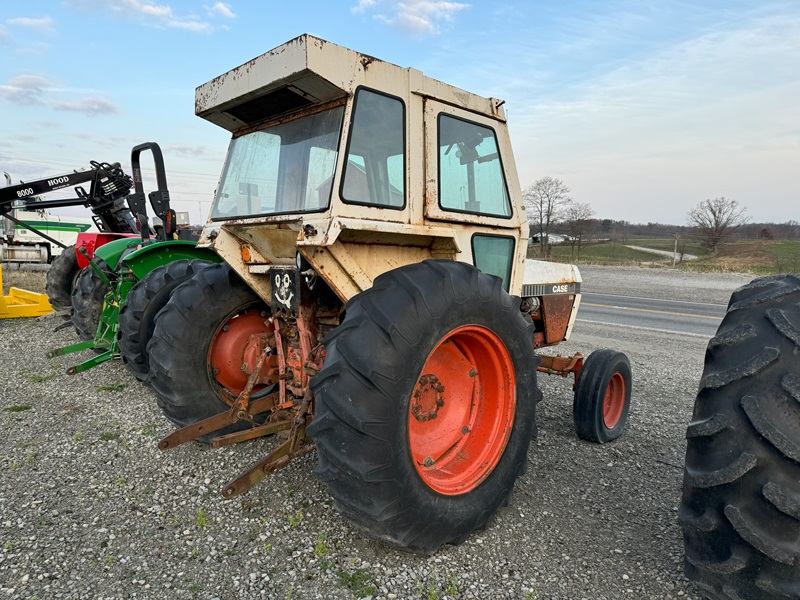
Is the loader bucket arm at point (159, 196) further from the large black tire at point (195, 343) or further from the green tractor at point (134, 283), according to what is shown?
the large black tire at point (195, 343)

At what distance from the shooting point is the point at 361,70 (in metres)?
2.67

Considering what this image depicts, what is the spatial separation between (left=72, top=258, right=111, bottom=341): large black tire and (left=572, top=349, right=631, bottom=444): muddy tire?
238 inches

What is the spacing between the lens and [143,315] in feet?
15.4

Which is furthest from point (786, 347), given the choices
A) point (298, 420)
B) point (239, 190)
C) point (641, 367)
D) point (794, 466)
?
point (641, 367)

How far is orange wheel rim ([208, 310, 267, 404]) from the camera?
3648 millimetres

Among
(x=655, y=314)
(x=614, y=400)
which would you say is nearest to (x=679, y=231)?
(x=655, y=314)

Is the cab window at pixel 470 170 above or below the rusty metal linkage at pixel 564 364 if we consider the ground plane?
above

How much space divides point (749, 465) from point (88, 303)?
740 cm

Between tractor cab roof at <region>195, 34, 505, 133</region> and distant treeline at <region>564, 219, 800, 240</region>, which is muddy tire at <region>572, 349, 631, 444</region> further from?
distant treeline at <region>564, 219, 800, 240</region>

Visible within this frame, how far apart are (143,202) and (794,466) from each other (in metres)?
7.77

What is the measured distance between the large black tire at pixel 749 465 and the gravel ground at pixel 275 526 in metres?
0.56

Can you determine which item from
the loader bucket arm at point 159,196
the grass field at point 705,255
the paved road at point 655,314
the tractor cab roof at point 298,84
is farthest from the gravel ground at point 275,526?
the grass field at point 705,255

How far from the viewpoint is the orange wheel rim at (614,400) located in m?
4.32

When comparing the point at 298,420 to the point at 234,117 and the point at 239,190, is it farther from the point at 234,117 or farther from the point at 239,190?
the point at 234,117
